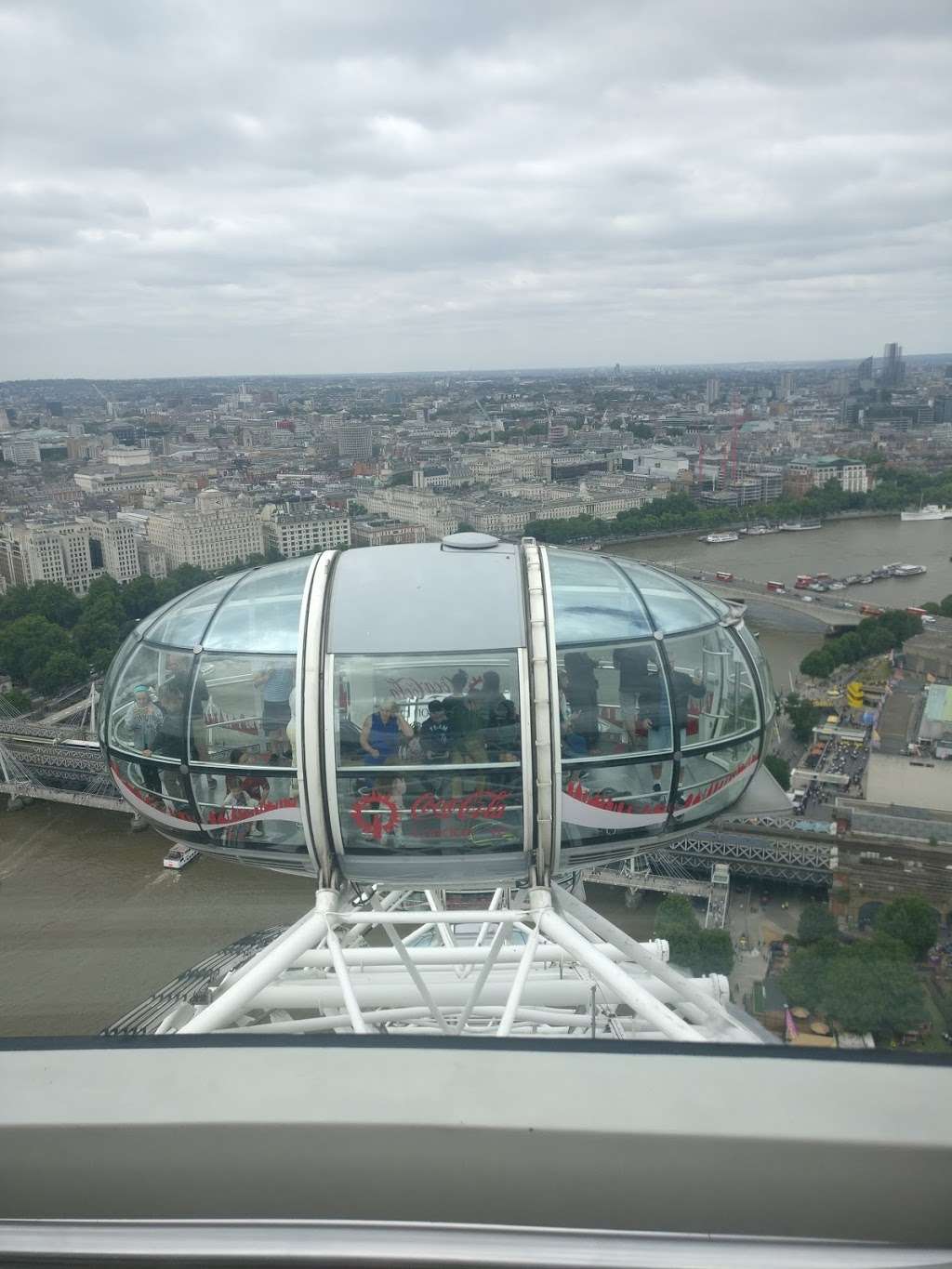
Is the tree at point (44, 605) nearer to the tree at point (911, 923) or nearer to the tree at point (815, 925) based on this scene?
the tree at point (815, 925)

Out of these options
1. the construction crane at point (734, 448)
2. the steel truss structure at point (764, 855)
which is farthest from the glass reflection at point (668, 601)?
the construction crane at point (734, 448)

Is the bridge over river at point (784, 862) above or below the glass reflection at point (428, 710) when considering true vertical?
below

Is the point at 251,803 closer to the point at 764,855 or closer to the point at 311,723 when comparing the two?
the point at 311,723

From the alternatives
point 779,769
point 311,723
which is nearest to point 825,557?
point 779,769

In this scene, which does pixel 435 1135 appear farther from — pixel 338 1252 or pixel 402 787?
pixel 402 787

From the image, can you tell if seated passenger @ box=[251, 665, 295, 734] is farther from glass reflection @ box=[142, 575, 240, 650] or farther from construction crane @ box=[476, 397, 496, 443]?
construction crane @ box=[476, 397, 496, 443]

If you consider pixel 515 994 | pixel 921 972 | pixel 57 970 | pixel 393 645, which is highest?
pixel 393 645

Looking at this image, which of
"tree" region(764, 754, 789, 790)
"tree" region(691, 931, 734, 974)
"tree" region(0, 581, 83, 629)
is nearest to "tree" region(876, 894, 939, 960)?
"tree" region(691, 931, 734, 974)

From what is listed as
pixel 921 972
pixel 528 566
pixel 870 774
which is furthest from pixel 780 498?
pixel 528 566
